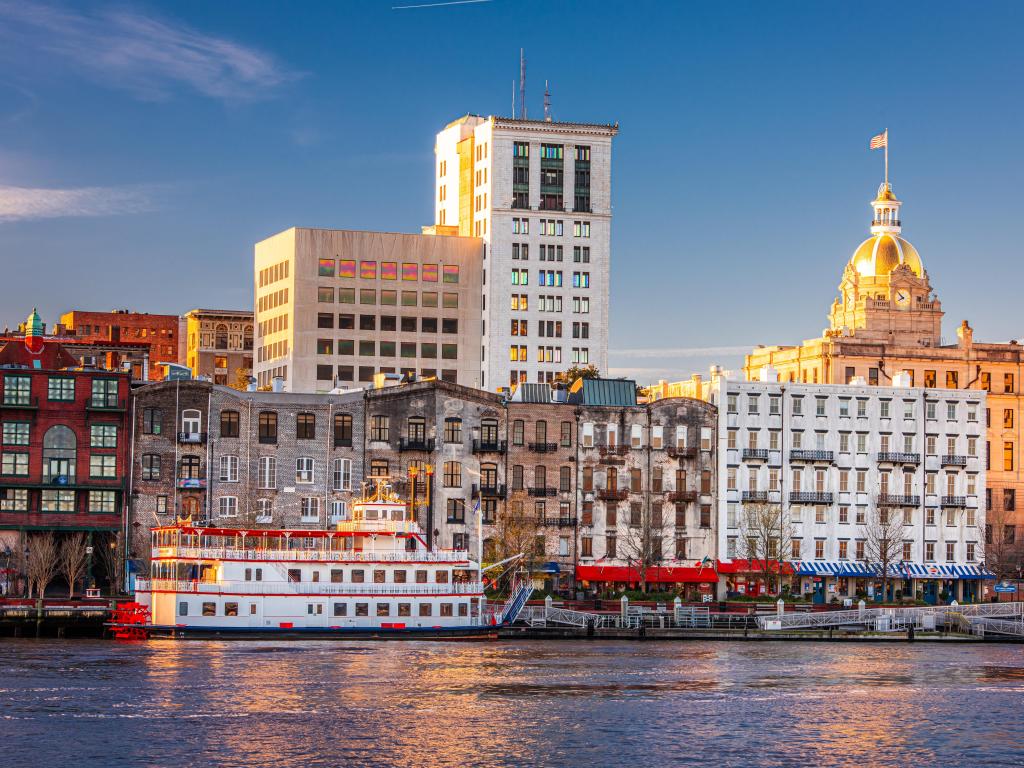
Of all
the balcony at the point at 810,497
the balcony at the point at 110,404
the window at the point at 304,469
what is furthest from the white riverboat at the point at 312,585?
the balcony at the point at 810,497

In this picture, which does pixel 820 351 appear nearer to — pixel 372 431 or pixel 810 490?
pixel 810 490

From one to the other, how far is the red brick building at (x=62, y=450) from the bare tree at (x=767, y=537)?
4478 cm

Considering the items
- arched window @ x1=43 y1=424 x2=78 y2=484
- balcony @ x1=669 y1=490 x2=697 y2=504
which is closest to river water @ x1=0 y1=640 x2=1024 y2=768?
arched window @ x1=43 y1=424 x2=78 y2=484

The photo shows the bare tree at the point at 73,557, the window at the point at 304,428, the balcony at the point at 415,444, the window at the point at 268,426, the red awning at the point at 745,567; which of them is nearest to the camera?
the bare tree at the point at 73,557

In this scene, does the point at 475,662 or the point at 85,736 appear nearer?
the point at 85,736

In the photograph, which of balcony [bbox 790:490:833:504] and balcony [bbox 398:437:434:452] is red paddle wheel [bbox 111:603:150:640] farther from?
balcony [bbox 790:490:833:504]

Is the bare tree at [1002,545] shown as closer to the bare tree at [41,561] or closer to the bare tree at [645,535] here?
the bare tree at [645,535]

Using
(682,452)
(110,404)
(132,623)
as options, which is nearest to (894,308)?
(682,452)

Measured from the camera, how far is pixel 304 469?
127000mm

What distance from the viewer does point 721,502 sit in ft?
451

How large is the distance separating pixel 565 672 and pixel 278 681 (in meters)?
15.1

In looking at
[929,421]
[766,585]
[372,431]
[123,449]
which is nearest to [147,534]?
[123,449]

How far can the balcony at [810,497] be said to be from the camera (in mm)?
138875

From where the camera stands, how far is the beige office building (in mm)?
185875
